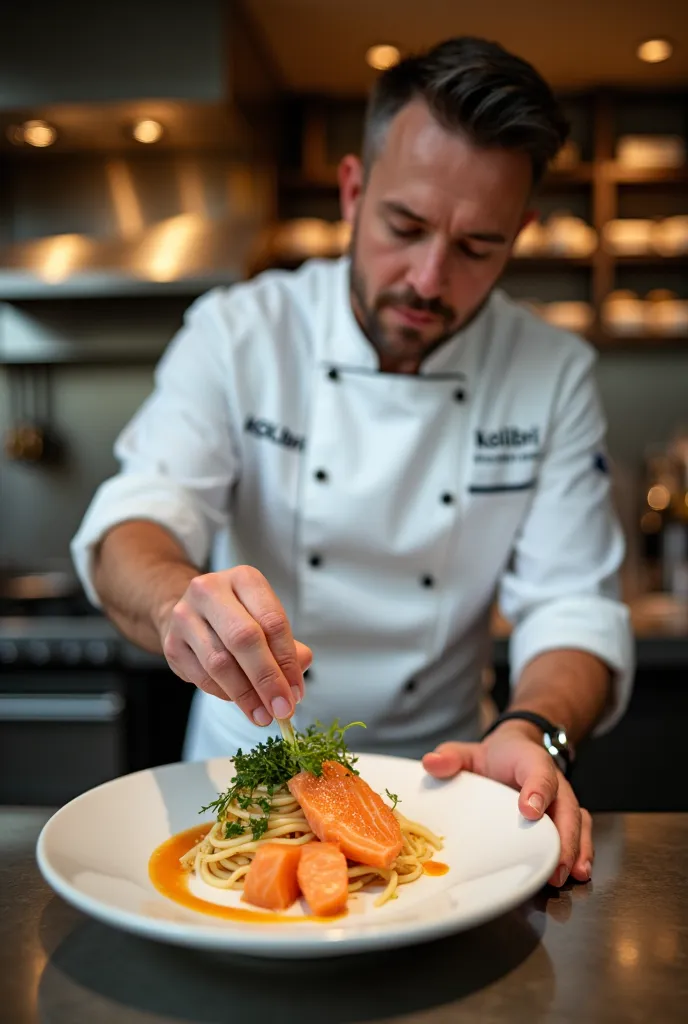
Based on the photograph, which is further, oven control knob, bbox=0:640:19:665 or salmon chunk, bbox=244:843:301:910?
oven control knob, bbox=0:640:19:665

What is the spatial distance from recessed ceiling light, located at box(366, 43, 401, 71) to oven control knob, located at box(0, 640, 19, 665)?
8.02 feet

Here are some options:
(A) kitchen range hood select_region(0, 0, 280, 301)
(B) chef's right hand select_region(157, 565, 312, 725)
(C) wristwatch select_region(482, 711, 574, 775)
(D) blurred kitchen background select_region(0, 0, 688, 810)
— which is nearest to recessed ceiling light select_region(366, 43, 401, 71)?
(D) blurred kitchen background select_region(0, 0, 688, 810)

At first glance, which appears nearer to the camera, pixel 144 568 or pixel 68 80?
pixel 144 568

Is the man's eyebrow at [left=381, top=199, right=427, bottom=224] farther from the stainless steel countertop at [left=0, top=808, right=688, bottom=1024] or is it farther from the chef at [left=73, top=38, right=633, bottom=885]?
the stainless steel countertop at [left=0, top=808, right=688, bottom=1024]

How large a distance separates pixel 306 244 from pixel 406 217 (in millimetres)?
2533

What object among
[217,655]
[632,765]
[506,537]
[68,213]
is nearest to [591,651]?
[506,537]

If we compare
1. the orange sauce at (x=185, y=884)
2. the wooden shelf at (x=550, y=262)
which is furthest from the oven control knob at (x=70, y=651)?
the wooden shelf at (x=550, y=262)

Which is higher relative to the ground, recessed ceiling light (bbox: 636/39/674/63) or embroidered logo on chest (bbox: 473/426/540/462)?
recessed ceiling light (bbox: 636/39/674/63)

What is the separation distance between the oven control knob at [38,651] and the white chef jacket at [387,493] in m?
1.31

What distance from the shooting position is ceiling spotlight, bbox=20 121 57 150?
3543 millimetres

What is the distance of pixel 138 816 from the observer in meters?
1.05

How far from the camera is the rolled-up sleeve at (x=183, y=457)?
152 centimetres

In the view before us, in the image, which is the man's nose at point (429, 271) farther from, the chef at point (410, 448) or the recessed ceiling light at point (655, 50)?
the recessed ceiling light at point (655, 50)

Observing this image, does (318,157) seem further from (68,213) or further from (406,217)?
(406,217)
